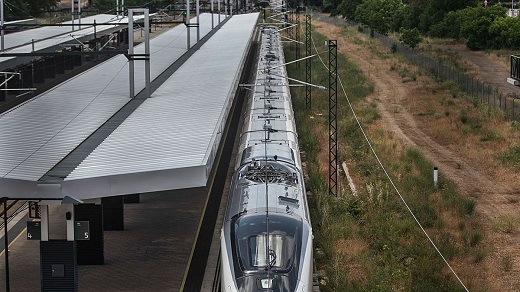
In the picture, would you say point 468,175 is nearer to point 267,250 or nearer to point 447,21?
point 267,250

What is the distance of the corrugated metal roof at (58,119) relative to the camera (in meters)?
22.1

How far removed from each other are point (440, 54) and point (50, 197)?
59.8m

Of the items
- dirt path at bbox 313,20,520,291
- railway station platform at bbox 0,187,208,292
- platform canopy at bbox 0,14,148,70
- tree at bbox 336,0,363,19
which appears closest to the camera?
railway station platform at bbox 0,187,208,292

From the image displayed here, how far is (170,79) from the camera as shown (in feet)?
133

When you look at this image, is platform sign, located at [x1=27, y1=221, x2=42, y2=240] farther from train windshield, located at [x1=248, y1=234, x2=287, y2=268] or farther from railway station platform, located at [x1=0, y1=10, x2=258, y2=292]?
train windshield, located at [x1=248, y1=234, x2=287, y2=268]

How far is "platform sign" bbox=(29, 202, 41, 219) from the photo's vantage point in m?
20.3

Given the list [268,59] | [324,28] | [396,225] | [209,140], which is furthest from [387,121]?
[324,28]

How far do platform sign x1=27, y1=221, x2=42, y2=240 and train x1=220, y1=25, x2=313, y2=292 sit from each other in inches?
158

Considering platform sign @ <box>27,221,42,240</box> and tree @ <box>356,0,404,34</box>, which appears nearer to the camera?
platform sign @ <box>27,221,42,240</box>

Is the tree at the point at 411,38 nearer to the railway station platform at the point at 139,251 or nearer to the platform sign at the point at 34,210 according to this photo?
the railway station platform at the point at 139,251

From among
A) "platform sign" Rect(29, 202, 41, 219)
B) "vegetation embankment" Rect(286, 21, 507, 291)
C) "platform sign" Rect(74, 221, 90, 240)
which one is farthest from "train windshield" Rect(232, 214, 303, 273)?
"platform sign" Rect(29, 202, 41, 219)

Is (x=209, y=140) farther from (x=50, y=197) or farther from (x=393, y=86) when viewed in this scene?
(x=393, y=86)

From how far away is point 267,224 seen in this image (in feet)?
60.6

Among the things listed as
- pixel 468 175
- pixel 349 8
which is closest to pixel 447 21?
pixel 349 8
